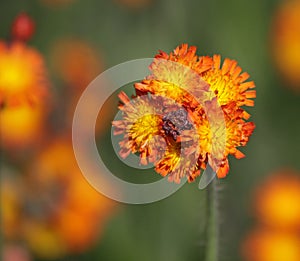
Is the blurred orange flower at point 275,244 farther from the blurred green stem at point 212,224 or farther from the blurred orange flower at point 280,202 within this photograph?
the blurred green stem at point 212,224

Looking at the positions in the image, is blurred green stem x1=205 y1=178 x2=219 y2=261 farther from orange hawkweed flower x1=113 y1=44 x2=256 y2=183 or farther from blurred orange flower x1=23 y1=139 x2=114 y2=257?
blurred orange flower x1=23 y1=139 x2=114 y2=257

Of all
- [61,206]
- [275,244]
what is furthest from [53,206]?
[275,244]

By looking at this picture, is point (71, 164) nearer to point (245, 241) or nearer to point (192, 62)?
point (245, 241)

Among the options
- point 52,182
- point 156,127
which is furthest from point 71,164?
point 156,127

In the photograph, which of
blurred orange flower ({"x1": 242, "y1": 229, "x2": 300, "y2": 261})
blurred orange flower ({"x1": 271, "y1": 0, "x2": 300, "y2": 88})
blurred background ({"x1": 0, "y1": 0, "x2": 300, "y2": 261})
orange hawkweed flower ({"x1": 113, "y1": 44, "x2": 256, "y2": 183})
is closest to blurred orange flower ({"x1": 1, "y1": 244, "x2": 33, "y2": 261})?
blurred background ({"x1": 0, "y1": 0, "x2": 300, "y2": 261})

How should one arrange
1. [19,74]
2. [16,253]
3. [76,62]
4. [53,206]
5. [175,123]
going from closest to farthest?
[175,123], [19,74], [16,253], [53,206], [76,62]

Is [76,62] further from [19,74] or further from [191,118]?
[191,118]

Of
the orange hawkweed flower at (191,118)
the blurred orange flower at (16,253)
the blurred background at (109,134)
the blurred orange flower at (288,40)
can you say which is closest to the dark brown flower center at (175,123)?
the orange hawkweed flower at (191,118)
